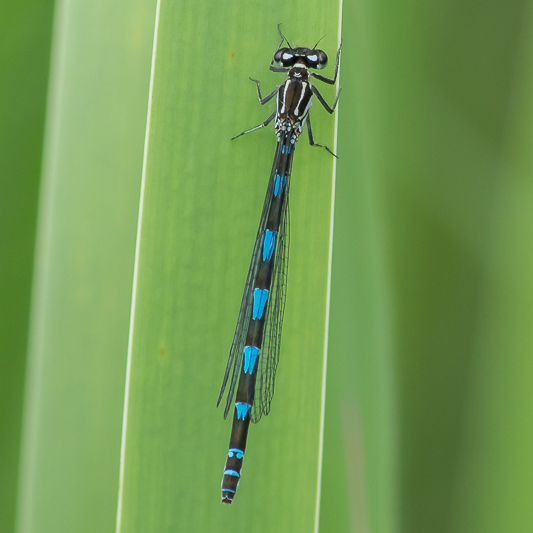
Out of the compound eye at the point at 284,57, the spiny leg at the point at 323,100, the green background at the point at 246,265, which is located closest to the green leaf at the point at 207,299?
the green background at the point at 246,265

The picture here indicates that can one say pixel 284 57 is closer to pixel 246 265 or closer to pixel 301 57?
pixel 301 57

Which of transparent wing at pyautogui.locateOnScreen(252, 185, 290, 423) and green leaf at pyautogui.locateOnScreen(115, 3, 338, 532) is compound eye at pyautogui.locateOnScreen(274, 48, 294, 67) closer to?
green leaf at pyautogui.locateOnScreen(115, 3, 338, 532)

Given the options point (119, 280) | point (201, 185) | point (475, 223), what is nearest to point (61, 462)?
point (119, 280)

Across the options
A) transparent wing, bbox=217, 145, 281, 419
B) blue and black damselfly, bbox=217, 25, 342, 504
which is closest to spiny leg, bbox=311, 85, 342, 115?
blue and black damselfly, bbox=217, 25, 342, 504

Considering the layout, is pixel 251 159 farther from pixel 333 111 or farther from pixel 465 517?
pixel 465 517

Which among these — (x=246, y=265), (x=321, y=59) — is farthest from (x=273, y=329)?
(x=321, y=59)
